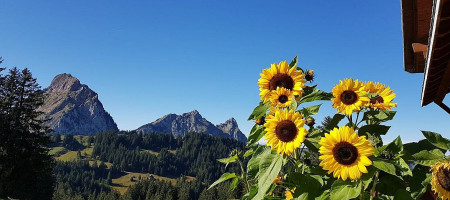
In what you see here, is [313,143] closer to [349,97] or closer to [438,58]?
[349,97]

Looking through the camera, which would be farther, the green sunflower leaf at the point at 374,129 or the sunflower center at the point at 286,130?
the green sunflower leaf at the point at 374,129

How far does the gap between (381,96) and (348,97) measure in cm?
39

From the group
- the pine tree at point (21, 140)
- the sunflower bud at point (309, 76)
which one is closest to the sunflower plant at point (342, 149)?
the sunflower bud at point (309, 76)

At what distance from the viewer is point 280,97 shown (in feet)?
8.23

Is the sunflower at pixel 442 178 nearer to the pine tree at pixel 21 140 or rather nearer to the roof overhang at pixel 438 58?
the roof overhang at pixel 438 58

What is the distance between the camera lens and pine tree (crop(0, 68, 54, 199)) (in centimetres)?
3519

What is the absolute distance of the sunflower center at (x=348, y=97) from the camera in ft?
7.70

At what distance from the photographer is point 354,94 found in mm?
2369

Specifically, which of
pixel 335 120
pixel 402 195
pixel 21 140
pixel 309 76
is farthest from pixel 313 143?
pixel 21 140

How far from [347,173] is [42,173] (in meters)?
40.6

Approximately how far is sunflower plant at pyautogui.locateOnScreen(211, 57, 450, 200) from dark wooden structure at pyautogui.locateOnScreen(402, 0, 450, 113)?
1.03ft

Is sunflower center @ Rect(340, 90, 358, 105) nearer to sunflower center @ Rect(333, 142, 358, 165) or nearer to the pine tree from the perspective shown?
sunflower center @ Rect(333, 142, 358, 165)

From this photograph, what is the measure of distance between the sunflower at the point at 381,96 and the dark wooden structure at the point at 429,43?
0.72ft

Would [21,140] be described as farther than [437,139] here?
Yes
